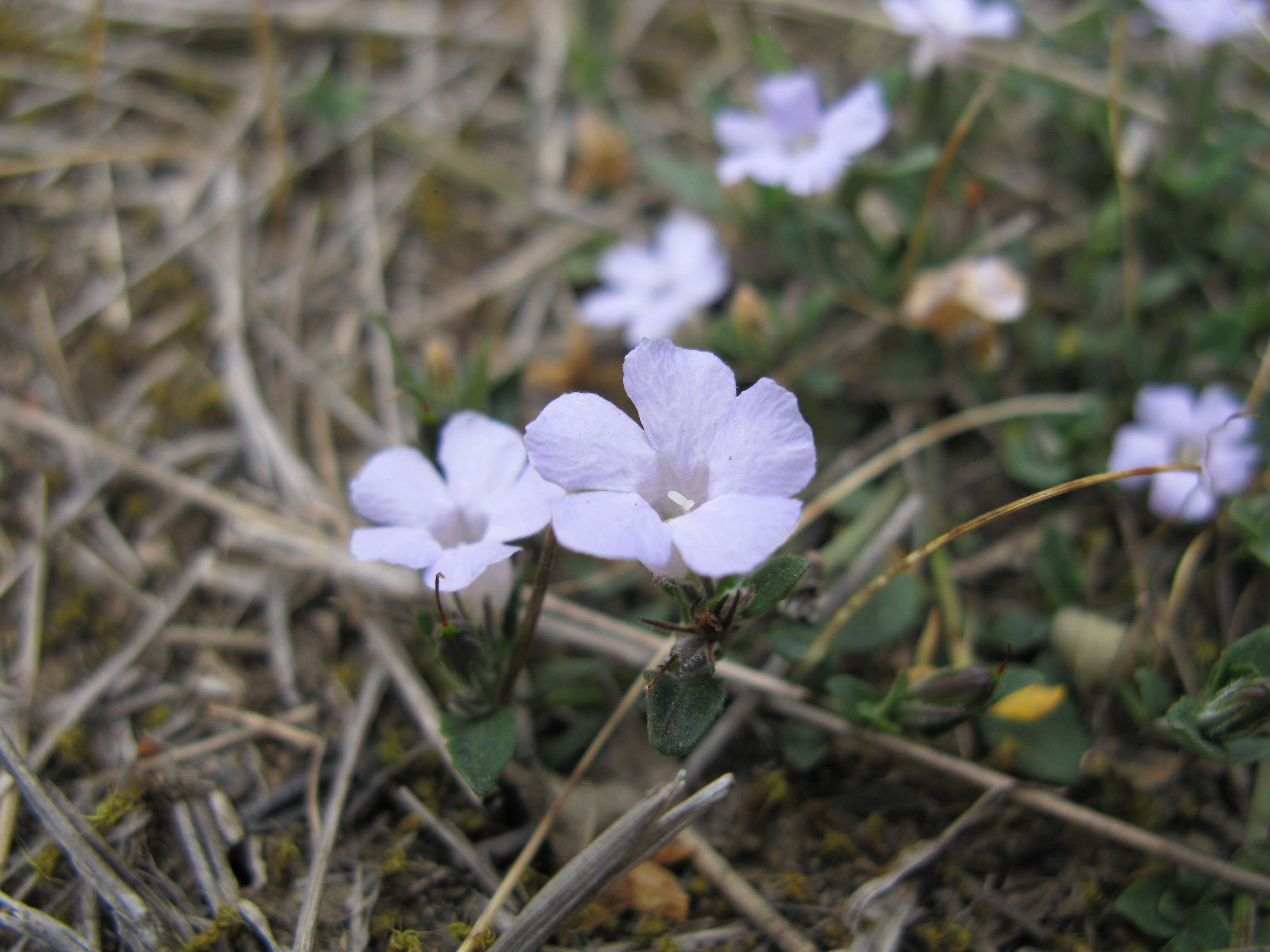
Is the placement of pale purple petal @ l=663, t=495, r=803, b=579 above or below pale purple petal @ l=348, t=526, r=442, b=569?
above

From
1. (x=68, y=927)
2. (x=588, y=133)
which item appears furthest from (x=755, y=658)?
(x=588, y=133)

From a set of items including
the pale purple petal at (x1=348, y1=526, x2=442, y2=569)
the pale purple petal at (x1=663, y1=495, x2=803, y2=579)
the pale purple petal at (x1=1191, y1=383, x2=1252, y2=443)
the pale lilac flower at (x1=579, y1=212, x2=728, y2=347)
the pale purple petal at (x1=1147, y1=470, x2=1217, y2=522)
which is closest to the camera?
the pale purple petal at (x1=663, y1=495, x2=803, y2=579)

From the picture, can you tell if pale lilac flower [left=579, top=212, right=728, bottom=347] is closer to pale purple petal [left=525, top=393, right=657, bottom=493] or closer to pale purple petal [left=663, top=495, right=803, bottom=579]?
pale purple petal [left=525, top=393, right=657, bottom=493]

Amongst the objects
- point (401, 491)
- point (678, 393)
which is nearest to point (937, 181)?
point (678, 393)

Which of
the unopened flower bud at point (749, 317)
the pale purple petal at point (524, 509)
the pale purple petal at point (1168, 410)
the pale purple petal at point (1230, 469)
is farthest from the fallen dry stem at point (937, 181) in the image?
the pale purple petal at point (524, 509)

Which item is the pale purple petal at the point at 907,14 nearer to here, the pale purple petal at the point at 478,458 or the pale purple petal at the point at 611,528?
the pale purple petal at the point at 478,458

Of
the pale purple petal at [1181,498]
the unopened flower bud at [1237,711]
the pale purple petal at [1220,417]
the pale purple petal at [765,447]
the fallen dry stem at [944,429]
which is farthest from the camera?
the fallen dry stem at [944,429]

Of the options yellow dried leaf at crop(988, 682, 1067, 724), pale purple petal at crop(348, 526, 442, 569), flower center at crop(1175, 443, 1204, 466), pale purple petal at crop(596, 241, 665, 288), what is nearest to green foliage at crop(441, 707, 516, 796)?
pale purple petal at crop(348, 526, 442, 569)

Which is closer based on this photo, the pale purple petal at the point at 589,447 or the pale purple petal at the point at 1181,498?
the pale purple petal at the point at 589,447
